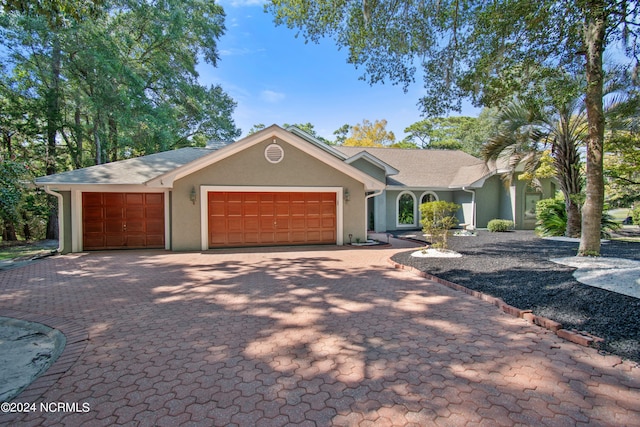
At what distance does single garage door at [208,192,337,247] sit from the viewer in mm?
12305

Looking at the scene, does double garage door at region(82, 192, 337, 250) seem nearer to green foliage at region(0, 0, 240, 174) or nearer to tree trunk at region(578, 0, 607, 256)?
green foliage at region(0, 0, 240, 174)

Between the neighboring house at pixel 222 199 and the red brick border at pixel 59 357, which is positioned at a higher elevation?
the neighboring house at pixel 222 199

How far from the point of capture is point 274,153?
483 inches

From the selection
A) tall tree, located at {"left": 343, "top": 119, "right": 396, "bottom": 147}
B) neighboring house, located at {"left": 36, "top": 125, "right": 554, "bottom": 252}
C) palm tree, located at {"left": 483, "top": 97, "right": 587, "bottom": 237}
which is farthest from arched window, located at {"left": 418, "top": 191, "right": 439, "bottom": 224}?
tall tree, located at {"left": 343, "top": 119, "right": 396, "bottom": 147}

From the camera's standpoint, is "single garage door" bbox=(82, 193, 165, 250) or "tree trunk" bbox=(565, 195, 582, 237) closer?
"single garage door" bbox=(82, 193, 165, 250)

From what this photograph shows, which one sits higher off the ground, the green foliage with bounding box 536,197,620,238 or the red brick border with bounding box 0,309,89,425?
the green foliage with bounding box 536,197,620,238

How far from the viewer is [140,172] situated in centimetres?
1290

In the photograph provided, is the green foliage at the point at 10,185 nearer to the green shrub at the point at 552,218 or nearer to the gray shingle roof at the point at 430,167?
the gray shingle roof at the point at 430,167

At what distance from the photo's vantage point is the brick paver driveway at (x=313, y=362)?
2.70 metres

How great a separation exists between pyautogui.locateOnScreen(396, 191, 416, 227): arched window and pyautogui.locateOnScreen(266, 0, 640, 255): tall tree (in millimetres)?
10214

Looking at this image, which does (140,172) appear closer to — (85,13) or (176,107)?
(85,13)

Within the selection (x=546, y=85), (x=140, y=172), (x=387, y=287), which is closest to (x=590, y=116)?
(x=546, y=85)

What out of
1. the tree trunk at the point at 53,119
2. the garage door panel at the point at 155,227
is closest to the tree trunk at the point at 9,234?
the tree trunk at the point at 53,119

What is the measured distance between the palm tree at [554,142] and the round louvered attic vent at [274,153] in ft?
26.8
